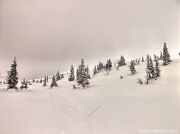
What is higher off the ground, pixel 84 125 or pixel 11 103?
pixel 11 103

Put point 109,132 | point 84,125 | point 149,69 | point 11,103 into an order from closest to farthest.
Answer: point 109,132, point 84,125, point 11,103, point 149,69

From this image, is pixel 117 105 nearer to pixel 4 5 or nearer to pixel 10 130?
pixel 10 130

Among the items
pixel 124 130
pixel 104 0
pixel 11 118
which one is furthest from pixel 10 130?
pixel 104 0

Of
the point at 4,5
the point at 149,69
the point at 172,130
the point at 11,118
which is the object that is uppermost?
the point at 4,5

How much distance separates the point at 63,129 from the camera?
7215mm

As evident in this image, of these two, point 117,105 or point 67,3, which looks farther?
point 67,3

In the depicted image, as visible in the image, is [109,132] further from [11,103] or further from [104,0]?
[104,0]

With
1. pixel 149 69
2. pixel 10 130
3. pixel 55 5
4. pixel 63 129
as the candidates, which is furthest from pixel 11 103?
pixel 149 69

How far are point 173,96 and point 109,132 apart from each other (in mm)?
5816

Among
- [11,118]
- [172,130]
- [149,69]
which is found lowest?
[172,130]

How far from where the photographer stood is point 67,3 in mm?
10875

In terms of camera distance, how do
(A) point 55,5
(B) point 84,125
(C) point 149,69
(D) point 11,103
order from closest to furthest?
(B) point 84,125
(D) point 11,103
(A) point 55,5
(C) point 149,69

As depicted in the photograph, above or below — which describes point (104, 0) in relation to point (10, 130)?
above

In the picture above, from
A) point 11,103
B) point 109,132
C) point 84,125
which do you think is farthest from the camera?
point 11,103
